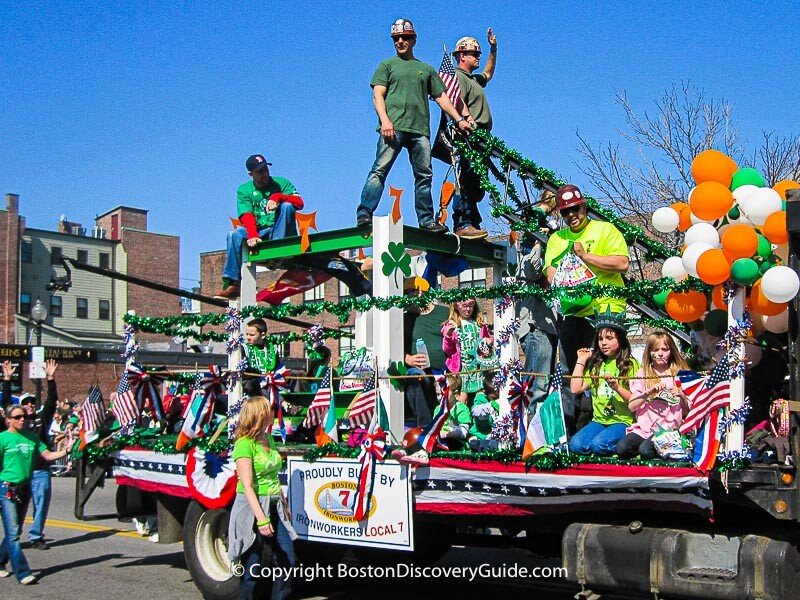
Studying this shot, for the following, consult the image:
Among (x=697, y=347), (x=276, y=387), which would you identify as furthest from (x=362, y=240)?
(x=697, y=347)

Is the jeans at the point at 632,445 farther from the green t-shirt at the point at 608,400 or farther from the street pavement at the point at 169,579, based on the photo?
the street pavement at the point at 169,579

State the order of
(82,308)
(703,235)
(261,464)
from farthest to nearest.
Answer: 1. (82,308)
2. (261,464)
3. (703,235)

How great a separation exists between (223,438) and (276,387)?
0.73 metres

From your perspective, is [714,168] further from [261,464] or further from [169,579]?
[169,579]

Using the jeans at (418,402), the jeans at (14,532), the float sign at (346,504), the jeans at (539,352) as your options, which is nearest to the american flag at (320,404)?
the float sign at (346,504)

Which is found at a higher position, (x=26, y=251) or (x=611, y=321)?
(x=26, y=251)

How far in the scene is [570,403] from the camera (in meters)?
6.62

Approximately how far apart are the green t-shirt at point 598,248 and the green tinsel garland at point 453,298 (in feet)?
0.41

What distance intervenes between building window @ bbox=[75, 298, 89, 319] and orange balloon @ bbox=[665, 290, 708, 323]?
61.0 meters

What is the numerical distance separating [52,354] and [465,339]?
32.3m

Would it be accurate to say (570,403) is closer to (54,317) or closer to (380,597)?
(380,597)

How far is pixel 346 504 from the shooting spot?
6984 mm

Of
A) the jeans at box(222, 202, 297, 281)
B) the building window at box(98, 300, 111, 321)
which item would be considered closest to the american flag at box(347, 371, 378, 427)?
the jeans at box(222, 202, 297, 281)

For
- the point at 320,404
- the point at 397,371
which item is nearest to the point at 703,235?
the point at 397,371
